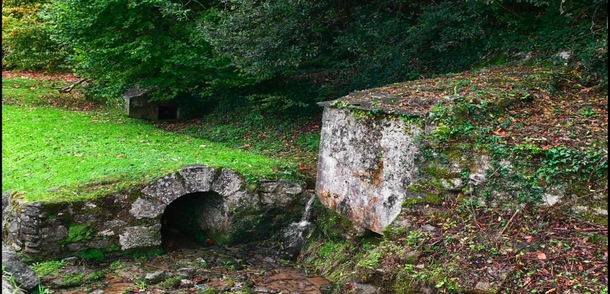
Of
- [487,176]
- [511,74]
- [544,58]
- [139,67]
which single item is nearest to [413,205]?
[487,176]

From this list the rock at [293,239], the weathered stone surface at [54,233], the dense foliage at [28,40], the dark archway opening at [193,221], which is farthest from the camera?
the dense foliage at [28,40]

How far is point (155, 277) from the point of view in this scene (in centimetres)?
799

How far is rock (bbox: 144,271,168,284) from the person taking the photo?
313 inches

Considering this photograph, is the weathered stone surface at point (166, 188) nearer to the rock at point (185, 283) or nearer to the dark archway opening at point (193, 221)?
the dark archway opening at point (193, 221)

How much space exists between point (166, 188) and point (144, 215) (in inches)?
21.9

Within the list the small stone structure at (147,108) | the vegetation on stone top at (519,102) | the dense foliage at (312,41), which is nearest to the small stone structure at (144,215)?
the vegetation on stone top at (519,102)

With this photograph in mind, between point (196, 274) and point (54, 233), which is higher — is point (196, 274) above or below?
below

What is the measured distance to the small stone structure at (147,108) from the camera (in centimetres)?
1705

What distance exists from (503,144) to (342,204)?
10.9 feet

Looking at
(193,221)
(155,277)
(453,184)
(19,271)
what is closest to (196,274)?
(155,277)

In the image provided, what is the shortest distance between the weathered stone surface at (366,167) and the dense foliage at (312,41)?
9.91ft

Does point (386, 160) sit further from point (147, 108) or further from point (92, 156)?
point (147, 108)

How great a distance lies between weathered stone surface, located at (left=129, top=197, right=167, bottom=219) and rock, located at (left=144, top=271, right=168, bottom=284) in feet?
3.51

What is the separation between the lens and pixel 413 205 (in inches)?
253
